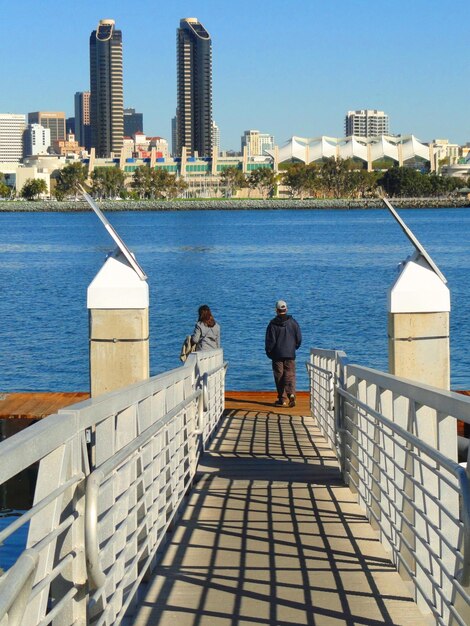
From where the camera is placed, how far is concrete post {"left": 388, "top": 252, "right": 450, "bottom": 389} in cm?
912

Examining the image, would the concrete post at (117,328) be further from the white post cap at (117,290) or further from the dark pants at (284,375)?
the dark pants at (284,375)

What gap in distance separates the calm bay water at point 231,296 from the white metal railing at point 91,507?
17526 mm

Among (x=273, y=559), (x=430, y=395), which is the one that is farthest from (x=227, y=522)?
(x=430, y=395)

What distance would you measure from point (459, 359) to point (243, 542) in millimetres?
24240

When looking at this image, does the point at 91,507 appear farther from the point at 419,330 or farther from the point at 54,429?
the point at 419,330

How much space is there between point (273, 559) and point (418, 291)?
3.89 m

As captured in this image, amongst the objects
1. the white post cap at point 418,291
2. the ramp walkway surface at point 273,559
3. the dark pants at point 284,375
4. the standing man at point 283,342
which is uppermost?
the white post cap at point 418,291

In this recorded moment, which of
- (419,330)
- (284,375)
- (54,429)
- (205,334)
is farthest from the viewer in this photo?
(284,375)

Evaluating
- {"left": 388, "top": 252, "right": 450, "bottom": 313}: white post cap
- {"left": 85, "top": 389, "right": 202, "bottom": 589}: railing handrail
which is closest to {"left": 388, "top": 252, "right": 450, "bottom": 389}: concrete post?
{"left": 388, "top": 252, "right": 450, "bottom": 313}: white post cap

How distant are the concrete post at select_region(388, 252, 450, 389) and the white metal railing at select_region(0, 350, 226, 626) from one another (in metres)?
2.86

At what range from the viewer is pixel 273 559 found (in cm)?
578

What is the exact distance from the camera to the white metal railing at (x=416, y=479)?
3916 mm

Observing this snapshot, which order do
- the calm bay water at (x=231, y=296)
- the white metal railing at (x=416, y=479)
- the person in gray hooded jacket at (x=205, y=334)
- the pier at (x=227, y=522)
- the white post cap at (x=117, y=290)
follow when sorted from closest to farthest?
1. the pier at (x=227, y=522)
2. the white metal railing at (x=416, y=479)
3. the white post cap at (x=117, y=290)
4. the person in gray hooded jacket at (x=205, y=334)
5. the calm bay water at (x=231, y=296)

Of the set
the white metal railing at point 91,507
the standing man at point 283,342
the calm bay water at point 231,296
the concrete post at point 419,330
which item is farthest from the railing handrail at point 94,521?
the calm bay water at point 231,296
